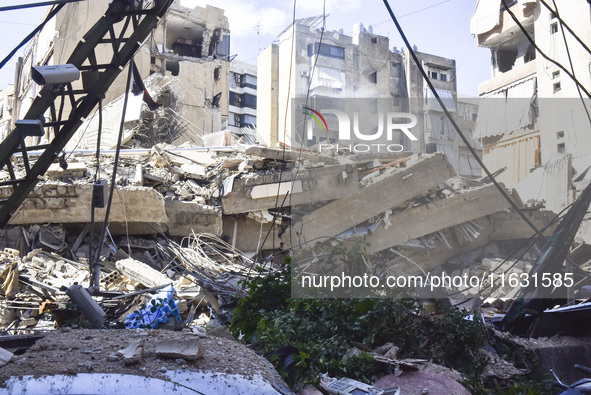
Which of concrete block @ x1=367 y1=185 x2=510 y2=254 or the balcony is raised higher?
the balcony

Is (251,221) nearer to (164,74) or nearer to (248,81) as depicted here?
(164,74)

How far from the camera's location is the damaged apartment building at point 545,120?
809 cm

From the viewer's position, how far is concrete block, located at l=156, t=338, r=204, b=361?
3.26 m

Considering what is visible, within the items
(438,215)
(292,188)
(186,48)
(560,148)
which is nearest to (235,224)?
(292,188)

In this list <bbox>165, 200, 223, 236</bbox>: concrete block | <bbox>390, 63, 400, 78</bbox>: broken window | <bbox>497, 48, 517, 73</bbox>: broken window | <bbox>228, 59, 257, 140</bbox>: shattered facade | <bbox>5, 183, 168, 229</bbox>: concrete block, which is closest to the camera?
<bbox>5, 183, 168, 229</bbox>: concrete block

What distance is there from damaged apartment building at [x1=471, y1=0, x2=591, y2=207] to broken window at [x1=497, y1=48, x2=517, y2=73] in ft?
14.2

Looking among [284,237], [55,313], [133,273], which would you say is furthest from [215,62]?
[55,313]

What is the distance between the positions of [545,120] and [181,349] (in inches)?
365

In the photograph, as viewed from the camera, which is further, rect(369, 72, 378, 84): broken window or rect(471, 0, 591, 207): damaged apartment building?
rect(369, 72, 378, 84): broken window

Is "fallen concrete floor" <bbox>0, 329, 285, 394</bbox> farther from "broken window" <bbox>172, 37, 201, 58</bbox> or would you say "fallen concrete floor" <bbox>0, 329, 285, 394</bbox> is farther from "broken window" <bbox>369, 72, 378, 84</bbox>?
"broken window" <bbox>369, 72, 378, 84</bbox>

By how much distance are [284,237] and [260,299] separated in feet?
16.5

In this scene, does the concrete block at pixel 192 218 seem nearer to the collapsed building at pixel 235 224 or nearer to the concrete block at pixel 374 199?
the collapsed building at pixel 235 224

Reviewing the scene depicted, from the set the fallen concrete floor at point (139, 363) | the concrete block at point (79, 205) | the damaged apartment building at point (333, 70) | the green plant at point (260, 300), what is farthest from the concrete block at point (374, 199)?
the damaged apartment building at point (333, 70)

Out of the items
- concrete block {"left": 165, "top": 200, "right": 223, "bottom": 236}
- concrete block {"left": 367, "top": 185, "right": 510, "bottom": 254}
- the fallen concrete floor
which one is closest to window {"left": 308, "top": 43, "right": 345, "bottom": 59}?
concrete block {"left": 165, "top": 200, "right": 223, "bottom": 236}
